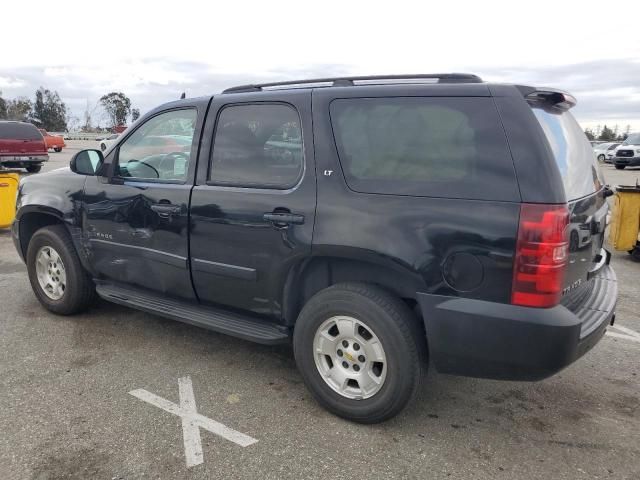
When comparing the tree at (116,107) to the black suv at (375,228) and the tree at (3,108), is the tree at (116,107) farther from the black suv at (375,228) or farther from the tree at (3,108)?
the black suv at (375,228)

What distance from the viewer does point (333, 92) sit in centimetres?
321

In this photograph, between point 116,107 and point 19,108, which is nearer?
point 19,108

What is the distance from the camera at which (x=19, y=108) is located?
6500 cm

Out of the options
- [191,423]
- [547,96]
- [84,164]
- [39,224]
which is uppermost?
[547,96]

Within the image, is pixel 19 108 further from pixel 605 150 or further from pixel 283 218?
pixel 283 218

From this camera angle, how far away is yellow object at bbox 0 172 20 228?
830 centimetres

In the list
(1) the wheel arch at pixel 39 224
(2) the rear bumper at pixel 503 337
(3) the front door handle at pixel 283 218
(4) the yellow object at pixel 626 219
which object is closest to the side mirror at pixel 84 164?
(1) the wheel arch at pixel 39 224

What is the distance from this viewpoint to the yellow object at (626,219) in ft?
22.2

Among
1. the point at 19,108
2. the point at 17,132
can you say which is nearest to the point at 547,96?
the point at 17,132

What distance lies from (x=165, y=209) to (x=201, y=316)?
0.77 m

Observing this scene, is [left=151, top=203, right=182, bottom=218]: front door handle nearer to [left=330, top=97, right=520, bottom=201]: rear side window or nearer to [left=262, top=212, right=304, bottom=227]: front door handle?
[left=262, top=212, right=304, bottom=227]: front door handle

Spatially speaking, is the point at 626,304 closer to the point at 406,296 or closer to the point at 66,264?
the point at 406,296

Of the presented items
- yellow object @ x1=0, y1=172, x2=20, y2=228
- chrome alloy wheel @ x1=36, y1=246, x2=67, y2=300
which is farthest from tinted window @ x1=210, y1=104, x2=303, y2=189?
yellow object @ x1=0, y1=172, x2=20, y2=228

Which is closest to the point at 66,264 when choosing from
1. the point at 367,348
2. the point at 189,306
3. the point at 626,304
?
the point at 189,306
